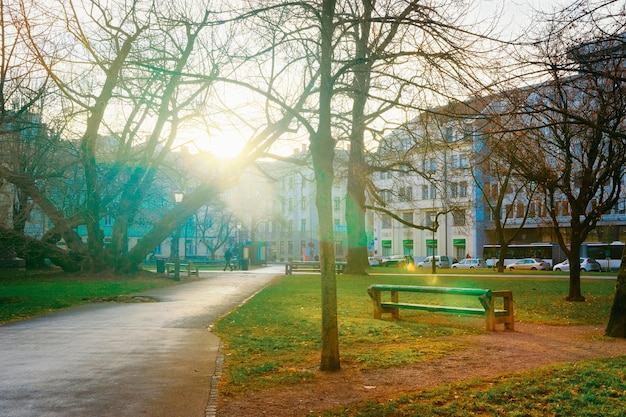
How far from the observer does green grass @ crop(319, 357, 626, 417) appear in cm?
569

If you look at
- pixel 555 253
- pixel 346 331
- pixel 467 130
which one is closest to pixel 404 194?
pixel 346 331

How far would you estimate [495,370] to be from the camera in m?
7.88

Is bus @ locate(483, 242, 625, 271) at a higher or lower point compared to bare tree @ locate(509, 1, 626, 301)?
lower

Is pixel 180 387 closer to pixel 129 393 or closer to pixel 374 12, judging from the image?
pixel 129 393

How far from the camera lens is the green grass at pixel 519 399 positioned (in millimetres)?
5688

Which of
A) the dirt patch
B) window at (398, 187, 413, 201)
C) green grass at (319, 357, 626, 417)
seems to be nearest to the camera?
green grass at (319, 357, 626, 417)

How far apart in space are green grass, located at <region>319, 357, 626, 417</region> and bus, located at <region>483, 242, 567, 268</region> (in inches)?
2208

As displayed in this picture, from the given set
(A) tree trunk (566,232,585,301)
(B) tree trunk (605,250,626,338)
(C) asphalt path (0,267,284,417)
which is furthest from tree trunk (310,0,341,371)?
(A) tree trunk (566,232,585,301)

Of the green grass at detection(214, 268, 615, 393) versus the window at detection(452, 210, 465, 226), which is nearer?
the green grass at detection(214, 268, 615, 393)

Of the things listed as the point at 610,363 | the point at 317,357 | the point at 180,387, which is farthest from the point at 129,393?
the point at 610,363

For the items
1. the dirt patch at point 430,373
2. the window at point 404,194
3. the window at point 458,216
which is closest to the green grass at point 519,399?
the dirt patch at point 430,373

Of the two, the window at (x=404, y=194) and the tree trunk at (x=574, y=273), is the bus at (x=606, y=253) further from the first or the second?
the tree trunk at (x=574, y=273)

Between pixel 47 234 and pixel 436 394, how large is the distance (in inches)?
1214

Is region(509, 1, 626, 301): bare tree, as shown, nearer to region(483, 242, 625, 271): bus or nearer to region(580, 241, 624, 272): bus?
region(483, 242, 625, 271): bus
